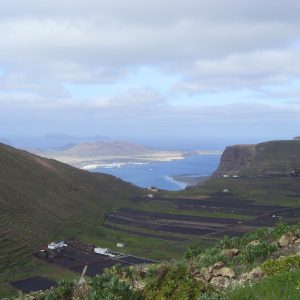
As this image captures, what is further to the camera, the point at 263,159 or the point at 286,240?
the point at 263,159

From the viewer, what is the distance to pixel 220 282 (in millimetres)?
14062

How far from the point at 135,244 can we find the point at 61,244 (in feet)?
32.8

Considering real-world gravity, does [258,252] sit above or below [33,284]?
above

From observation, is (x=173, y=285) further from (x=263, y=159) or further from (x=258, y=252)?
(x=263, y=159)

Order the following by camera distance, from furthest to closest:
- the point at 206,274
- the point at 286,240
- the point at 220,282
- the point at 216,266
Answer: the point at 286,240 → the point at 216,266 → the point at 206,274 → the point at 220,282

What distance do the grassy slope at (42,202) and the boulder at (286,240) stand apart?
37.1m

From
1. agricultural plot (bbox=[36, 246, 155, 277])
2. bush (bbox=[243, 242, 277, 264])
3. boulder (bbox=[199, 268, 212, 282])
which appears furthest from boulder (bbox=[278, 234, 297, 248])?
agricultural plot (bbox=[36, 246, 155, 277])

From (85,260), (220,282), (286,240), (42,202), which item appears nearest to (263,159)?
(42,202)

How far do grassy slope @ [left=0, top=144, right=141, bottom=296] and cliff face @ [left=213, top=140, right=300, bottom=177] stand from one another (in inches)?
1719

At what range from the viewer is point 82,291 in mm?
15227

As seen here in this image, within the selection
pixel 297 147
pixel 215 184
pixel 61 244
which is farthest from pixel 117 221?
pixel 297 147

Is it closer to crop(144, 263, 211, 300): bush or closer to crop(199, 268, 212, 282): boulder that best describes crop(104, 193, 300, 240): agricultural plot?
crop(199, 268, 212, 282): boulder

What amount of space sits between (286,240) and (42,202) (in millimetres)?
63753

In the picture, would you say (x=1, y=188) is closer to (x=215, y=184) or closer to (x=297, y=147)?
(x=215, y=184)
